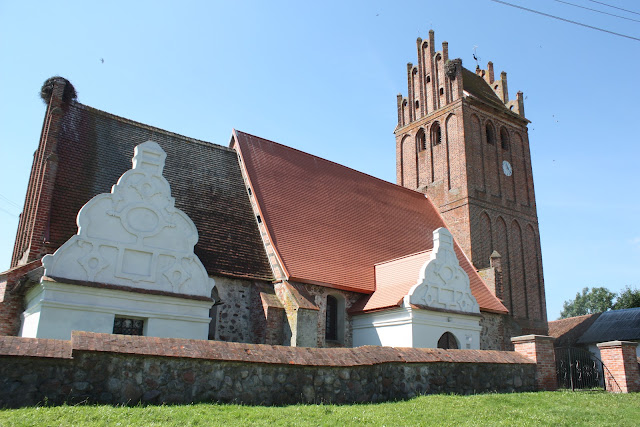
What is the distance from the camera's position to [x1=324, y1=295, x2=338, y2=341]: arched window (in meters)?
17.4

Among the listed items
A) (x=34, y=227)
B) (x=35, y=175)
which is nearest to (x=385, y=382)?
(x=34, y=227)

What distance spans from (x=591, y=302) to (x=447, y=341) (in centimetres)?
5834

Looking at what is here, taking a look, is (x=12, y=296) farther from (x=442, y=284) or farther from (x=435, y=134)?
(x=435, y=134)

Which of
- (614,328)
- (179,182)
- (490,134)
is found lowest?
(614,328)

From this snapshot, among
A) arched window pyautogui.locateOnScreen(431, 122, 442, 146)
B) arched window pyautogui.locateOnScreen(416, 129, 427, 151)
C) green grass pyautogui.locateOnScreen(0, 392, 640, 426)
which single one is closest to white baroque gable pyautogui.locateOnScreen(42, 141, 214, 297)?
green grass pyautogui.locateOnScreen(0, 392, 640, 426)

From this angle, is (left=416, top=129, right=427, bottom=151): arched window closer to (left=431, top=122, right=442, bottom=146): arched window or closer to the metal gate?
(left=431, top=122, right=442, bottom=146): arched window

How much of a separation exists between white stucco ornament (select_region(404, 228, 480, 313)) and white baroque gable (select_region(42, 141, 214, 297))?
661cm

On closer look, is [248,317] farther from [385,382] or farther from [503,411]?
[503,411]

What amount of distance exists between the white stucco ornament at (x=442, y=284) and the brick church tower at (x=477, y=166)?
530 cm

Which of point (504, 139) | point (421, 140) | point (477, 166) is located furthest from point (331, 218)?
point (504, 139)

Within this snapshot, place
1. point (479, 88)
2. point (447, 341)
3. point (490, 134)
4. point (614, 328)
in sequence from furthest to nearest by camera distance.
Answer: point (479, 88) → point (490, 134) → point (614, 328) → point (447, 341)

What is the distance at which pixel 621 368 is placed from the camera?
13.3 meters

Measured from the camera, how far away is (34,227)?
43.3 ft

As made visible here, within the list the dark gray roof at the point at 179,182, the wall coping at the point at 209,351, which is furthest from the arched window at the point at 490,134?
the wall coping at the point at 209,351
